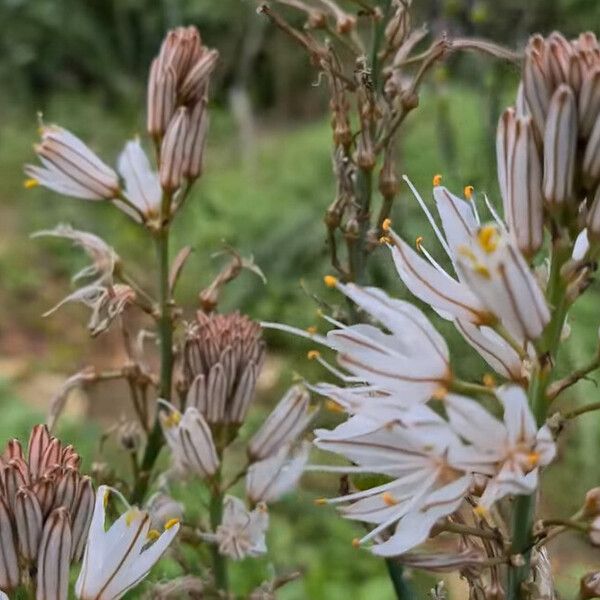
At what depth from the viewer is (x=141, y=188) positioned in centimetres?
85

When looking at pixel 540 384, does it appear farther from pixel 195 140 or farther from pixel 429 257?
pixel 195 140

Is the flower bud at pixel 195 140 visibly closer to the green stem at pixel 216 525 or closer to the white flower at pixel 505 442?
the green stem at pixel 216 525

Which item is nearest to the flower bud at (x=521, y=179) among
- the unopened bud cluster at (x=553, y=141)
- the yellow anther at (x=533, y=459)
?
the unopened bud cluster at (x=553, y=141)

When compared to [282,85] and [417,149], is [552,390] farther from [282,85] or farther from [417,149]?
[282,85]

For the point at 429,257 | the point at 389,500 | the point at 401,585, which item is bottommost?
the point at 401,585

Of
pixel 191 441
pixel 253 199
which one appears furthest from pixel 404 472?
pixel 253 199

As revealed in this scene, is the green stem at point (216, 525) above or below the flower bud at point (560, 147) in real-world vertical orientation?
below

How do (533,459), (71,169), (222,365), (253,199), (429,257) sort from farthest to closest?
(253,199) → (71,169) → (222,365) → (429,257) → (533,459)

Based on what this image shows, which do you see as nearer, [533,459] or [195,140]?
[533,459]

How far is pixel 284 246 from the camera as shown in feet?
8.66

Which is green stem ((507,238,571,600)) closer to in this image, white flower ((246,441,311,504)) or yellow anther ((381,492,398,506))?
yellow anther ((381,492,398,506))

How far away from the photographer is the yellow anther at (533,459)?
0.52m

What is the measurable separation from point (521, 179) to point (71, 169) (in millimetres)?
407

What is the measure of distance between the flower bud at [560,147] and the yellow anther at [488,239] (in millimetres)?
40
